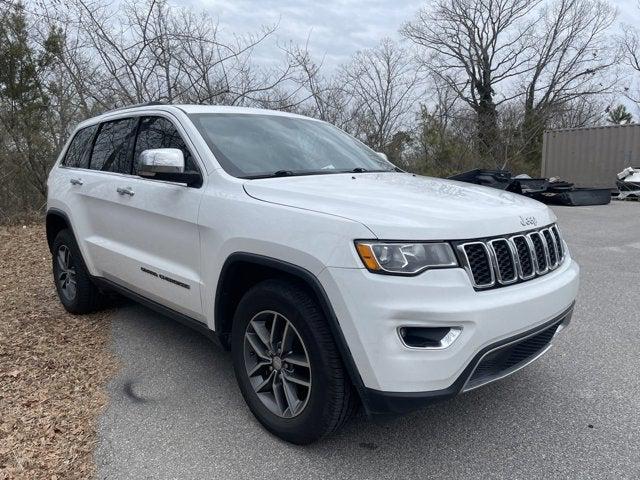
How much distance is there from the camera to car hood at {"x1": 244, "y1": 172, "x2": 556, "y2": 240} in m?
2.22

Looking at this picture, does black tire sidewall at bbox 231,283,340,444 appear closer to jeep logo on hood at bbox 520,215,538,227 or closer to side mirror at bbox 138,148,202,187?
side mirror at bbox 138,148,202,187

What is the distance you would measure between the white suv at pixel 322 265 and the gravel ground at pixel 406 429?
22 centimetres

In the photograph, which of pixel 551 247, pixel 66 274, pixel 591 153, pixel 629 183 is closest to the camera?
pixel 551 247

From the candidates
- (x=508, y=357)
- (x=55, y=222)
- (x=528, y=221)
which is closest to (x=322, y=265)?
(x=508, y=357)

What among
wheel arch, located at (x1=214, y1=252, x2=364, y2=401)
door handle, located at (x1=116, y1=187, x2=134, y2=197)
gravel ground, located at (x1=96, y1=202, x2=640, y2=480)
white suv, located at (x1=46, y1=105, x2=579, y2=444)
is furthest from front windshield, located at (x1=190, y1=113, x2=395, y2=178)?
gravel ground, located at (x1=96, y1=202, x2=640, y2=480)

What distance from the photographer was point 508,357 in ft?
7.96

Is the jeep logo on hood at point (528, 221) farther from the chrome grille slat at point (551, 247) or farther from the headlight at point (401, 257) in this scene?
A: the headlight at point (401, 257)

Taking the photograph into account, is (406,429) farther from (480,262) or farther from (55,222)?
(55,222)

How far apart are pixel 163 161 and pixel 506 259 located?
1907 millimetres

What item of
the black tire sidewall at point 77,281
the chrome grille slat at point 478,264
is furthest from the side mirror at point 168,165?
the black tire sidewall at point 77,281

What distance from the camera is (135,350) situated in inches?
158

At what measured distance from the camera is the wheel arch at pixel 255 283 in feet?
7.40

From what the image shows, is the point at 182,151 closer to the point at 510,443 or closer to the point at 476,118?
the point at 510,443

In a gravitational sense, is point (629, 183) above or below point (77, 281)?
below
